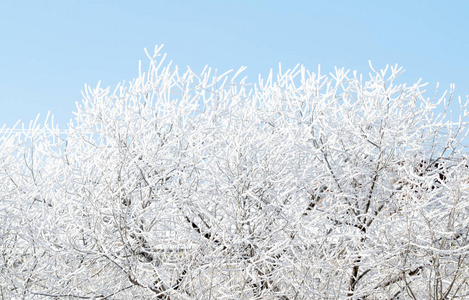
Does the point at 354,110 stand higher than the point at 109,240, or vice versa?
the point at 354,110

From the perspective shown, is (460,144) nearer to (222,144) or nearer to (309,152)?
(309,152)

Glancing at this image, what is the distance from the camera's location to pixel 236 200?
20.6 feet

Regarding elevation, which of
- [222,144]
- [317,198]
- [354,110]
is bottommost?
[317,198]

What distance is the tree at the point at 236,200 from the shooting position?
20.1 ft

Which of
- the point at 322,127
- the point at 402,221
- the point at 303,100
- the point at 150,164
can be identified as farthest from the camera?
the point at 303,100

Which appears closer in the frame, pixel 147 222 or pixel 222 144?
pixel 147 222

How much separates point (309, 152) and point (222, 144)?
1.38m

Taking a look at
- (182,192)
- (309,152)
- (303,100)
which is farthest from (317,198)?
(182,192)

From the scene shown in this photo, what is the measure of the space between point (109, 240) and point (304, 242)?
2.33 meters

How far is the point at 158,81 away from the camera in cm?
666

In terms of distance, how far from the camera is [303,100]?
7.81 m

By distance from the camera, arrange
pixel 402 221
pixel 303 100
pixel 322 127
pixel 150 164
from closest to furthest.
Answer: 1. pixel 150 164
2. pixel 402 221
3. pixel 322 127
4. pixel 303 100

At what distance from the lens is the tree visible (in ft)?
20.1

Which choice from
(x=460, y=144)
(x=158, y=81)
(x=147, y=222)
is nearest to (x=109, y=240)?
(x=147, y=222)
